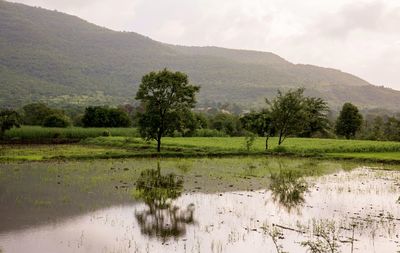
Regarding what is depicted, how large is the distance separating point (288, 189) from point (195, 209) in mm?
7768

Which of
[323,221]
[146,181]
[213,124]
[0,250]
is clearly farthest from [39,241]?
[213,124]

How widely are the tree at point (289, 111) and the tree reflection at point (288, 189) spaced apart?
19.3 m

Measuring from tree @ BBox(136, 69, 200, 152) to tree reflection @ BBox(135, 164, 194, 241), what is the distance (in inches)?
661

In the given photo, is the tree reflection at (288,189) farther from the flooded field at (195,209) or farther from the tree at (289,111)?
the tree at (289,111)

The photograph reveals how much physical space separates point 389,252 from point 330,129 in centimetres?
7864

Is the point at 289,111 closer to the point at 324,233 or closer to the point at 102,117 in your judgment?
the point at 324,233

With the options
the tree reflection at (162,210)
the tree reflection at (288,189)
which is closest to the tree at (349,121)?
the tree reflection at (288,189)

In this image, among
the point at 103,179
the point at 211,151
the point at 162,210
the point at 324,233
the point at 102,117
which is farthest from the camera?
the point at 102,117

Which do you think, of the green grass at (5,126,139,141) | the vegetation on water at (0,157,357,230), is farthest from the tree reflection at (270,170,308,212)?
the green grass at (5,126,139,141)

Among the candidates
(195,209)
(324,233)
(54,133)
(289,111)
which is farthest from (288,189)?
(54,133)

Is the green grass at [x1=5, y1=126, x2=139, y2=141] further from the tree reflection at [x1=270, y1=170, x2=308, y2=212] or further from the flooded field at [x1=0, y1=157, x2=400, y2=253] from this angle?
the tree reflection at [x1=270, y1=170, x2=308, y2=212]

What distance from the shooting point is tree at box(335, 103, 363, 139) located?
3369 inches

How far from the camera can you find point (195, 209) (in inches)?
813

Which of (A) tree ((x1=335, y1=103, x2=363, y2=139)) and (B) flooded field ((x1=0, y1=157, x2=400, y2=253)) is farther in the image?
(A) tree ((x1=335, y1=103, x2=363, y2=139))
